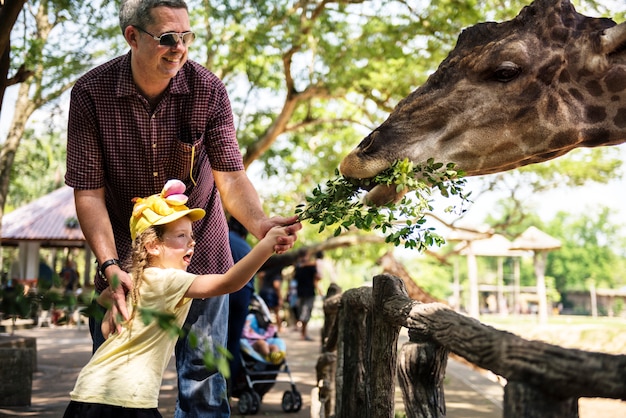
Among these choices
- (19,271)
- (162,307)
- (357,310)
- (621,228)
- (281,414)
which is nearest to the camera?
(162,307)

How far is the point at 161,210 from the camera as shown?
2.89 metres

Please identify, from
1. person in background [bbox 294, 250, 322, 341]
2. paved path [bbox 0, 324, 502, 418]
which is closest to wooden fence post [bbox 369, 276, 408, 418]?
paved path [bbox 0, 324, 502, 418]

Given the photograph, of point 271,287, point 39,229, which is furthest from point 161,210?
point 39,229

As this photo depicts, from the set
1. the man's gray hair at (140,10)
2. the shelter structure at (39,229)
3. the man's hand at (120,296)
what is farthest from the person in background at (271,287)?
the man's hand at (120,296)

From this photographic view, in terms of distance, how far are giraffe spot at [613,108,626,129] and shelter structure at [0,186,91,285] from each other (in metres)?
17.6

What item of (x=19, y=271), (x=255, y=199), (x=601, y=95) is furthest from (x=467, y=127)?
(x=19, y=271)

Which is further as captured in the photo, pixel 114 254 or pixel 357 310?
pixel 357 310

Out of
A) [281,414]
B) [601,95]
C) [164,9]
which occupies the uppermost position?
[164,9]

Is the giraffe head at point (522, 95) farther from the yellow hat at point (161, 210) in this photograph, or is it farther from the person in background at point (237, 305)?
the person in background at point (237, 305)

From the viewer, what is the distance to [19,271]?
2306 centimetres

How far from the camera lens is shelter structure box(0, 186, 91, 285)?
67.2ft

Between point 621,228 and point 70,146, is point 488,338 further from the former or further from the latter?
point 621,228

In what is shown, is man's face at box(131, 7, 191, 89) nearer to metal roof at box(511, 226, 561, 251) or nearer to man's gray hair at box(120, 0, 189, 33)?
man's gray hair at box(120, 0, 189, 33)

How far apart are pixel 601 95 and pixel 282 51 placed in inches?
332
